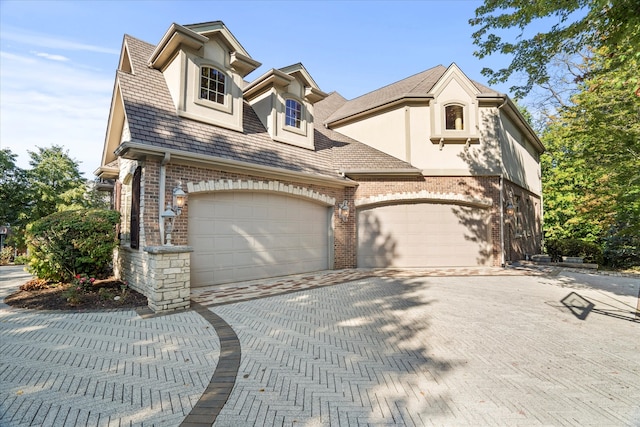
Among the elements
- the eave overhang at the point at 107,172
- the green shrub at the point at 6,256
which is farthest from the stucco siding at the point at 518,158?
the green shrub at the point at 6,256

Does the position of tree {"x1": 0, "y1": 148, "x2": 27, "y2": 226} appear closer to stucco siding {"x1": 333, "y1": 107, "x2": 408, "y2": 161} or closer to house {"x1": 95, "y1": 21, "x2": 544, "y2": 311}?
house {"x1": 95, "y1": 21, "x2": 544, "y2": 311}

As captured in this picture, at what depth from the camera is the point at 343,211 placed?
1156cm

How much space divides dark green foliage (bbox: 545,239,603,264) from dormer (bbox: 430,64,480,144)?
26.2ft

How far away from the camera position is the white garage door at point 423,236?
12.0 metres

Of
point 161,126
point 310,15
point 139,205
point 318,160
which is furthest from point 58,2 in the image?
point 318,160

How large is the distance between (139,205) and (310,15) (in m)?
8.06

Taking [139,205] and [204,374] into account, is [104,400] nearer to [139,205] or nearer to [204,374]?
[204,374]

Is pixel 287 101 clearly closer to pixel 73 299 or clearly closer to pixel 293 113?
pixel 293 113

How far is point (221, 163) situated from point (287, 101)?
4473 mm

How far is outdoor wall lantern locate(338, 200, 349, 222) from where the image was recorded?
11516 millimetres

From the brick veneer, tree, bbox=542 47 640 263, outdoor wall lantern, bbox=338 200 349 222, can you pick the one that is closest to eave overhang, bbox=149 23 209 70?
the brick veneer

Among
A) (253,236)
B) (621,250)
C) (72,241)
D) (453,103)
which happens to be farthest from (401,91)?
(72,241)

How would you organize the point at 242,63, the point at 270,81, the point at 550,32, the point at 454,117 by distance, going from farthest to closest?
the point at 454,117, the point at 270,81, the point at 242,63, the point at 550,32

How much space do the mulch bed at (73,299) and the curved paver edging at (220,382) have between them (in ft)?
9.59
